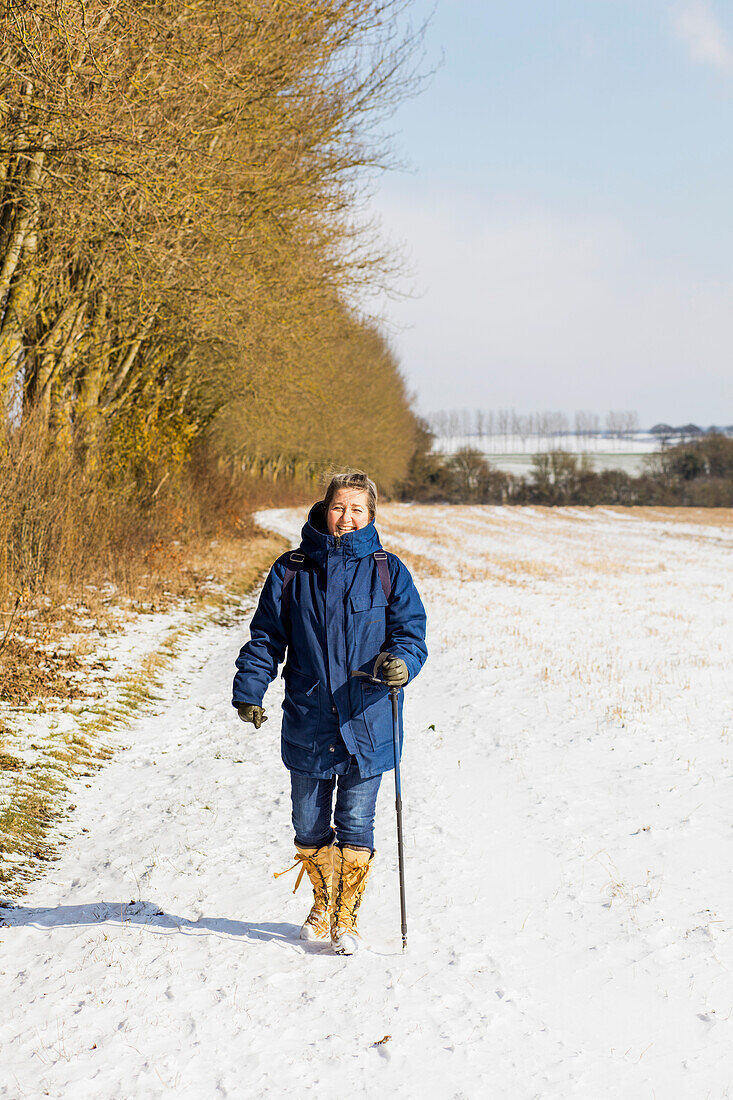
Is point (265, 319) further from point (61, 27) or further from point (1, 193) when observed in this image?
point (61, 27)

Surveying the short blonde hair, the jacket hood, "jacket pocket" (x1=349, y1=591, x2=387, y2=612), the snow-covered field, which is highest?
the short blonde hair

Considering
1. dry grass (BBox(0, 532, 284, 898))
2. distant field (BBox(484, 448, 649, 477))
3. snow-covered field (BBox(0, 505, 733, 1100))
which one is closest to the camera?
snow-covered field (BBox(0, 505, 733, 1100))

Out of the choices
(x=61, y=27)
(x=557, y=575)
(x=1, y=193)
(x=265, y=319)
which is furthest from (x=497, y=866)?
(x=557, y=575)

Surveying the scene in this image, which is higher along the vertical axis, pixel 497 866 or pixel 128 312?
pixel 128 312

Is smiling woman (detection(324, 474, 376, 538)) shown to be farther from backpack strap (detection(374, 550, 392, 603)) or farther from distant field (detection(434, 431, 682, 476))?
distant field (detection(434, 431, 682, 476))

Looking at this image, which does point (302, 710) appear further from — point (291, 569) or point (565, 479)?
point (565, 479)

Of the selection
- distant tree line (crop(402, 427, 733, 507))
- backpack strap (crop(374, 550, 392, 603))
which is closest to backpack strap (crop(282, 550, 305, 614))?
backpack strap (crop(374, 550, 392, 603))

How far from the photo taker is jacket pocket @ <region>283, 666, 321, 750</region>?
3.62 meters

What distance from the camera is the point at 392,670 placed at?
11.5 ft

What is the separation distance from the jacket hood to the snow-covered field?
167 cm

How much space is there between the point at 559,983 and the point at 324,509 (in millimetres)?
2110

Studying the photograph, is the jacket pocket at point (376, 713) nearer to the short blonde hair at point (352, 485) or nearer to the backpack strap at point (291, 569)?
the backpack strap at point (291, 569)

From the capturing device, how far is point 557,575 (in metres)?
20.0

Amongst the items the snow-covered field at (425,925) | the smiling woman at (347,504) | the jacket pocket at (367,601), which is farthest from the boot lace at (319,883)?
the smiling woman at (347,504)
